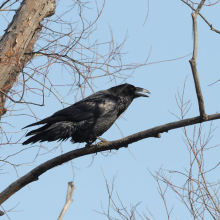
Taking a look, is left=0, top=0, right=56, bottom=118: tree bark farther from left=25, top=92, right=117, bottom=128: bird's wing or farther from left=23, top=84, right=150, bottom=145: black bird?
left=25, top=92, right=117, bottom=128: bird's wing

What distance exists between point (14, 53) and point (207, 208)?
10.8 ft

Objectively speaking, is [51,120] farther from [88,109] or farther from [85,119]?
[88,109]

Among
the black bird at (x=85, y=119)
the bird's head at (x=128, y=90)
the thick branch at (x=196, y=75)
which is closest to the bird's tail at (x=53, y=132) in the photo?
the black bird at (x=85, y=119)

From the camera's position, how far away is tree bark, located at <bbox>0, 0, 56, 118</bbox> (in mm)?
4926

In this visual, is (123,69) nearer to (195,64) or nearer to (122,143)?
(122,143)

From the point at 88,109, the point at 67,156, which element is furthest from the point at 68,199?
the point at 88,109

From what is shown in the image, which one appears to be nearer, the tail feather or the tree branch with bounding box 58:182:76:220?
the tree branch with bounding box 58:182:76:220

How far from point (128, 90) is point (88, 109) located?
3.29 feet

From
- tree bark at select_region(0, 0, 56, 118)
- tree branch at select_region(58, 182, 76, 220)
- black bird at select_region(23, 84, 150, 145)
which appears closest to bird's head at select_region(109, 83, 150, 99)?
black bird at select_region(23, 84, 150, 145)

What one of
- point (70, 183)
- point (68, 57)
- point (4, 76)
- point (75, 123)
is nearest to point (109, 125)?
point (75, 123)

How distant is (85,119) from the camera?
5.67m

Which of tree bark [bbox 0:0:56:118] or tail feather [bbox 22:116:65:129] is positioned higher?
tree bark [bbox 0:0:56:118]

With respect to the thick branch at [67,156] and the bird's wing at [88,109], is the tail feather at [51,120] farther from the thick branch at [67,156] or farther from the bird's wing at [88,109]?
the thick branch at [67,156]

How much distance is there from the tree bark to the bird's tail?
2.19 feet
